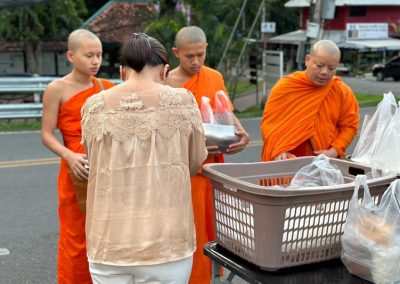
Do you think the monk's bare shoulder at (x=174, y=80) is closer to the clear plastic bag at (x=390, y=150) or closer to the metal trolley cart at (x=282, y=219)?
the metal trolley cart at (x=282, y=219)

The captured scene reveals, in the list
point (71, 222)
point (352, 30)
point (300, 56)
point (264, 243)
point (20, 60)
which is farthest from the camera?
point (352, 30)

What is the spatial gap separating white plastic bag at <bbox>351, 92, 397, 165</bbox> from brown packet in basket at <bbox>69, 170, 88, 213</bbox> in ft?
5.07

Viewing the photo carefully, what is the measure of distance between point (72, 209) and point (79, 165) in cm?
44

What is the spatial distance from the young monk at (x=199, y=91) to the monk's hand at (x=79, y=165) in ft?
2.33

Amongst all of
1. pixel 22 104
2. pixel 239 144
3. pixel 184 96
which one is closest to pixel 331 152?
pixel 239 144

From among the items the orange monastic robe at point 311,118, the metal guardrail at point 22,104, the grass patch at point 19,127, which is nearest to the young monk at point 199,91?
the orange monastic robe at point 311,118

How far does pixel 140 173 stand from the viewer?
82.9 inches

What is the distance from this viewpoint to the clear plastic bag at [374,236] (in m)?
1.89

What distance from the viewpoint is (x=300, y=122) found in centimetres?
369

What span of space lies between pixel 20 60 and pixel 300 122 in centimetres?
2805

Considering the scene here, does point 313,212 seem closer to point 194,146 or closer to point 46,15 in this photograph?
point 194,146

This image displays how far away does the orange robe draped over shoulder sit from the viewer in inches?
139

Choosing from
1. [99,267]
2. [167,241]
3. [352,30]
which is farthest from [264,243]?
[352,30]

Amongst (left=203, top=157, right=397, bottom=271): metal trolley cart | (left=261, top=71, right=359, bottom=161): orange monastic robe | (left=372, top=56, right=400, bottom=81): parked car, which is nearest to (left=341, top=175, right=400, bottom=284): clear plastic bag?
(left=203, top=157, right=397, bottom=271): metal trolley cart
